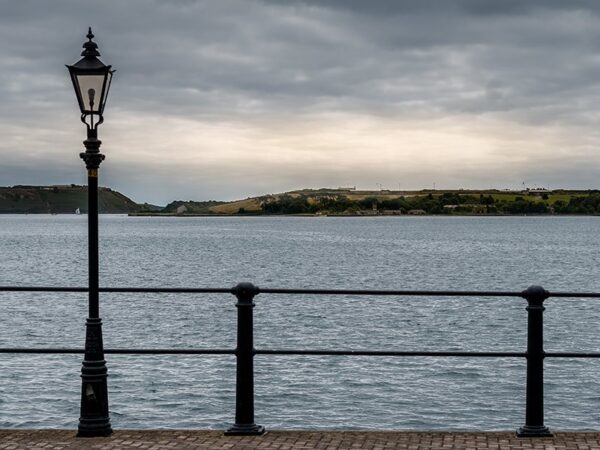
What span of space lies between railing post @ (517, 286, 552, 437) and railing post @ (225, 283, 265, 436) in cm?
275

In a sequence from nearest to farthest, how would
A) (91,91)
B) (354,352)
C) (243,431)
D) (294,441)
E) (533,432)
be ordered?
(294,441) < (354,352) < (533,432) < (243,431) < (91,91)

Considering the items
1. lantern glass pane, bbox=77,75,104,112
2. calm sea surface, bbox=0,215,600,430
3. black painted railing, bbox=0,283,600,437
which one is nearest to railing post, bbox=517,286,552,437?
black painted railing, bbox=0,283,600,437

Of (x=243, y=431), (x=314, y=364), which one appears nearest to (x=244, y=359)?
(x=243, y=431)

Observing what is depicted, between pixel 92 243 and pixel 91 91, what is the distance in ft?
5.35

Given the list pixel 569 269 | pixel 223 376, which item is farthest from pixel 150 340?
pixel 569 269

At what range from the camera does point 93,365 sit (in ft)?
31.3

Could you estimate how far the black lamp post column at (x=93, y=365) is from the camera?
9.35m

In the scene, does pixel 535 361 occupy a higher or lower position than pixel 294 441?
higher

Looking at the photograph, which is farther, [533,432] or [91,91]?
[91,91]

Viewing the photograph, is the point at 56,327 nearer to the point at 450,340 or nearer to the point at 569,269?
the point at 450,340

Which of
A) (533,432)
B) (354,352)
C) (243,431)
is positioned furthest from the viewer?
(243,431)

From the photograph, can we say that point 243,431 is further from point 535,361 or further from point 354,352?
point 535,361

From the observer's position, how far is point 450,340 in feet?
113

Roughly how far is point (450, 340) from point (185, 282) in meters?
36.5
